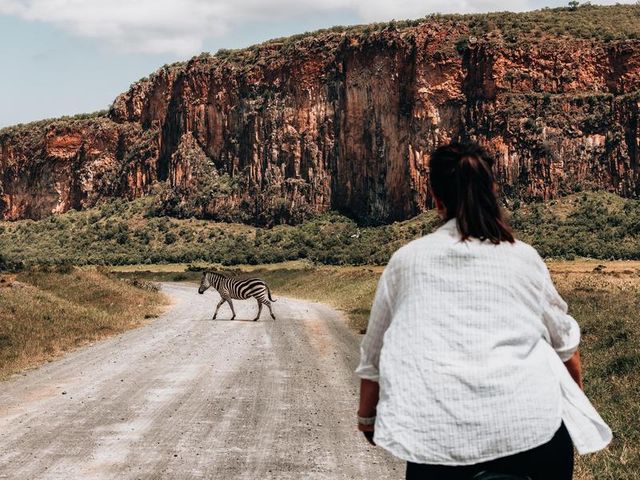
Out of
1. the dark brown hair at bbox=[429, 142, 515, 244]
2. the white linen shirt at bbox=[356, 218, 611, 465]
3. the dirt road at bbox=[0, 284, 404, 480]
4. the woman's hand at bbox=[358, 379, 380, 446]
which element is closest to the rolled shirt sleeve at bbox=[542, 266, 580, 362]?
the white linen shirt at bbox=[356, 218, 611, 465]

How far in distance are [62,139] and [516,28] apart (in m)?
78.9

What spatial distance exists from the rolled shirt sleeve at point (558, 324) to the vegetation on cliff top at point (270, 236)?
56.1 metres

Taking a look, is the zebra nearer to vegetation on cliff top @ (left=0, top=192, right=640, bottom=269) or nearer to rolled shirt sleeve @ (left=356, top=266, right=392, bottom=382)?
rolled shirt sleeve @ (left=356, top=266, right=392, bottom=382)

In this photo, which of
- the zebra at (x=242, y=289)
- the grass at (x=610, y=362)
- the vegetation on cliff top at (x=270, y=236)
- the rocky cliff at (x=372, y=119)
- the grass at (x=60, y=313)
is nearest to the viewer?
the grass at (x=610, y=362)

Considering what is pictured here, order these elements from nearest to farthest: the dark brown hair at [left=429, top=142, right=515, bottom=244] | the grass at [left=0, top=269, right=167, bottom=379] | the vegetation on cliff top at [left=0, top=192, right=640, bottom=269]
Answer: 1. the dark brown hair at [left=429, top=142, right=515, bottom=244]
2. the grass at [left=0, top=269, right=167, bottom=379]
3. the vegetation on cliff top at [left=0, top=192, right=640, bottom=269]

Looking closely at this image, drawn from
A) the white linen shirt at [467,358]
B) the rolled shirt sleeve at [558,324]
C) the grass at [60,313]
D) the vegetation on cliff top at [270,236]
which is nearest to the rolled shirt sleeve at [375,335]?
the white linen shirt at [467,358]

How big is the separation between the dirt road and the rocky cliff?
78030 mm

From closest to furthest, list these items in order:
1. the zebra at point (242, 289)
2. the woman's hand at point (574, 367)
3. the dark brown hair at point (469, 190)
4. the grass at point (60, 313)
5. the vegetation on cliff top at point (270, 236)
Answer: the dark brown hair at point (469, 190) → the woman's hand at point (574, 367) → the grass at point (60, 313) → the zebra at point (242, 289) → the vegetation on cliff top at point (270, 236)

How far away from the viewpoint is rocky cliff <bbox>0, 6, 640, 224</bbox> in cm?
9225

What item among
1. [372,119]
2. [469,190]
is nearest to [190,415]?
[469,190]

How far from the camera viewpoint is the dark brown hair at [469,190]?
361 centimetres

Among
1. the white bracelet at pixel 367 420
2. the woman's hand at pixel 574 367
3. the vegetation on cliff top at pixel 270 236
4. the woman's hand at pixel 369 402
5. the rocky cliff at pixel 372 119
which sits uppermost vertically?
the rocky cliff at pixel 372 119

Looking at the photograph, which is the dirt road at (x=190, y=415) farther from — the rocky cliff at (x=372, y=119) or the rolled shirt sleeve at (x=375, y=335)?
the rocky cliff at (x=372, y=119)

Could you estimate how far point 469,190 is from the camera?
367 centimetres
